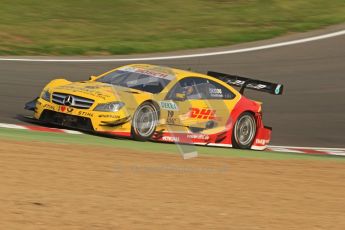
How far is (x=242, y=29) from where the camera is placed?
24.1m

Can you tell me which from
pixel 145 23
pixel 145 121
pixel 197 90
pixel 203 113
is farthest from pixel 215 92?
pixel 145 23

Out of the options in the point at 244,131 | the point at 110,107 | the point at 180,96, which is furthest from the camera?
the point at 244,131

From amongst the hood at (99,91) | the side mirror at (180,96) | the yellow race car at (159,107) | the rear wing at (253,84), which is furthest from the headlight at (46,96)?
the rear wing at (253,84)

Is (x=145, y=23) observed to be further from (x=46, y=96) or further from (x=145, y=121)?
(x=145, y=121)

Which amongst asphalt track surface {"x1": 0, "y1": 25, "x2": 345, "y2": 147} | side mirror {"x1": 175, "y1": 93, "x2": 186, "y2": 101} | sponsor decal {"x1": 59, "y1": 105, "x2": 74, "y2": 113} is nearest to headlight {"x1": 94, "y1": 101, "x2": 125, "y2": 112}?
sponsor decal {"x1": 59, "y1": 105, "x2": 74, "y2": 113}

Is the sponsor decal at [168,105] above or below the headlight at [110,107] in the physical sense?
above

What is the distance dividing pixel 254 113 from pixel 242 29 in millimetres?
11718

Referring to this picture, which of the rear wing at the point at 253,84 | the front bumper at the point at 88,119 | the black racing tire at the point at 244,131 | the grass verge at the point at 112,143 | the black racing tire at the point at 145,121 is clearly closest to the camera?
the grass verge at the point at 112,143

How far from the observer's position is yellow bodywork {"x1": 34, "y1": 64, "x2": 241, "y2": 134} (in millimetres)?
10906

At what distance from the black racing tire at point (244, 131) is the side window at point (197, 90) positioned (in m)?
0.43

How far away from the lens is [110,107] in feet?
35.8

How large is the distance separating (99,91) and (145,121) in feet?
2.64

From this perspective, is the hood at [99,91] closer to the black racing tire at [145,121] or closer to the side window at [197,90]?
the black racing tire at [145,121]

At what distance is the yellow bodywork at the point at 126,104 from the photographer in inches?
429
